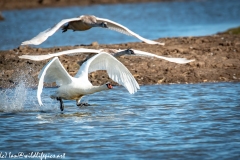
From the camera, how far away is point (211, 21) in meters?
31.9

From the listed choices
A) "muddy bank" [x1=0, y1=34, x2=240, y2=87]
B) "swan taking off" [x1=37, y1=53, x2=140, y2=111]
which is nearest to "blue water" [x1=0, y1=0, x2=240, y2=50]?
"muddy bank" [x1=0, y1=34, x2=240, y2=87]

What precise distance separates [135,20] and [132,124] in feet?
78.4

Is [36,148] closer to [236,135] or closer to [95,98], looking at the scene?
[236,135]

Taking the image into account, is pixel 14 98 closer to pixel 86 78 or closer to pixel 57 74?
pixel 57 74

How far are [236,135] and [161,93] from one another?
4.16 metres

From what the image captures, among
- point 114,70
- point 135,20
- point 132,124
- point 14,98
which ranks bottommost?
point 132,124

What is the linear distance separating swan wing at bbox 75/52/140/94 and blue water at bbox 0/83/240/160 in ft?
1.78

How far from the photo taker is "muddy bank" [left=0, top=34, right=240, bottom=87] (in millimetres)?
15242

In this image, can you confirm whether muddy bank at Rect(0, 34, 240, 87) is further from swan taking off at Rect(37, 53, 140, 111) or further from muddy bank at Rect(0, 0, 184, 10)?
muddy bank at Rect(0, 0, 184, 10)

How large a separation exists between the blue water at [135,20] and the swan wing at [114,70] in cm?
982

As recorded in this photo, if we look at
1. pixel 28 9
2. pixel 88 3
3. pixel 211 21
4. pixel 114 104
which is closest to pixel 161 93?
pixel 114 104

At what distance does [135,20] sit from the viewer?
113 feet

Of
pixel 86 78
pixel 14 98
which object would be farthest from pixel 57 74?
pixel 14 98

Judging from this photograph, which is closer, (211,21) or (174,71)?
(174,71)
